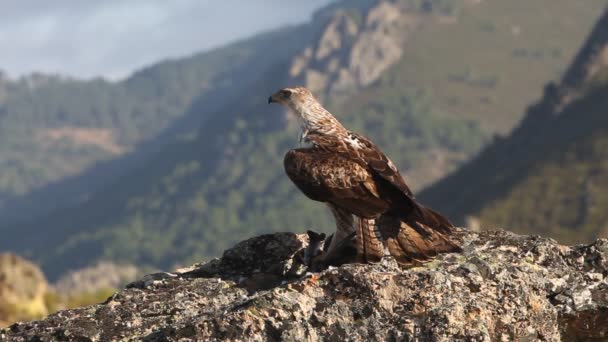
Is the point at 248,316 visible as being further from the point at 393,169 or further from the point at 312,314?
the point at 393,169

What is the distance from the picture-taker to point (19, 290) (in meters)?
48.7

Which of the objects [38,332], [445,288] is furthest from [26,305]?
[445,288]

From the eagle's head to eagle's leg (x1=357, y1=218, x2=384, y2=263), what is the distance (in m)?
1.92

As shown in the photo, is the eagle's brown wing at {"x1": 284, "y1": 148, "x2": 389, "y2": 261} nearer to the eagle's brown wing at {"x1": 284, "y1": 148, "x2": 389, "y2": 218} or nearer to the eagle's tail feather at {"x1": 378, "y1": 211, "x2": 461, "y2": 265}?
the eagle's brown wing at {"x1": 284, "y1": 148, "x2": 389, "y2": 218}

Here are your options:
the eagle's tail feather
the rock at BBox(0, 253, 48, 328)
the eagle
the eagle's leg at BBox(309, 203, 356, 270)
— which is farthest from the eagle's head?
the rock at BBox(0, 253, 48, 328)

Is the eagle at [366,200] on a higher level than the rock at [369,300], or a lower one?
higher

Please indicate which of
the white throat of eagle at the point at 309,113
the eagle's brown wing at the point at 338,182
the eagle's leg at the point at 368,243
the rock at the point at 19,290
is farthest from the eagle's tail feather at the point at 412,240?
the rock at the point at 19,290

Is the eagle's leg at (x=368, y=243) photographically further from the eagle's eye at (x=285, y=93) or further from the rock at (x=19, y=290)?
the rock at (x=19, y=290)

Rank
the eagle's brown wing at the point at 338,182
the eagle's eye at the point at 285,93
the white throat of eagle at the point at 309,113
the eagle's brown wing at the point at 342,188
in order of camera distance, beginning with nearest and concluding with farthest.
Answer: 1. the eagle's brown wing at the point at 342,188
2. the eagle's brown wing at the point at 338,182
3. the white throat of eagle at the point at 309,113
4. the eagle's eye at the point at 285,93

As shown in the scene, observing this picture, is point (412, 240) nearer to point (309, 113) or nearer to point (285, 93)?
point (309, 113)

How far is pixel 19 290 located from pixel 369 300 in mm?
40983

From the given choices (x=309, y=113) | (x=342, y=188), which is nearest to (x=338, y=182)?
(x=342, y=188)

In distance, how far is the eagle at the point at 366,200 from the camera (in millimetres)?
12727

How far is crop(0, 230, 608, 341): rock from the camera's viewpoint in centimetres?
1066
